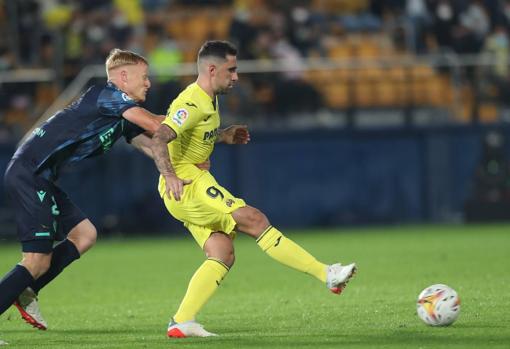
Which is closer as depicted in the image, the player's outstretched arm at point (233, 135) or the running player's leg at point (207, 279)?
the running player's leg at point (207, 279)

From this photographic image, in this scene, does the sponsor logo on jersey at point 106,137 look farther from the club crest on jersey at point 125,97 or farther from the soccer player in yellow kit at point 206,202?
the soccer player in yellow kit at point 206,202

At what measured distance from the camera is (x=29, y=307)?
9062mm

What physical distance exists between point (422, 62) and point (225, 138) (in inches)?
523

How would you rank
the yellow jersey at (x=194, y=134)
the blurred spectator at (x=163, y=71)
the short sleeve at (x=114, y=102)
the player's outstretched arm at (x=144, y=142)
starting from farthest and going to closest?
the blurred spectator at (x=163, y=71) < the player's outstretched arm at (x=144, y=142) < the yellow jersey at (x=194, y=134) < the short sleeve at (x=114, y=102)

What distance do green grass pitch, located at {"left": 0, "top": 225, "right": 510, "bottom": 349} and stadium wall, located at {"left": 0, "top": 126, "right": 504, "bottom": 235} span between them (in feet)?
6.18

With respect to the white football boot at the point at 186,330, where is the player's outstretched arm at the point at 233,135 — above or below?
above

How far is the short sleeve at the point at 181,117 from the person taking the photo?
27.6ft

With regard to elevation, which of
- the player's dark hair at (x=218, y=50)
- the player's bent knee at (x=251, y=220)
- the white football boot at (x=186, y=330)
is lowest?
the white football boot at (x=186, y=330)

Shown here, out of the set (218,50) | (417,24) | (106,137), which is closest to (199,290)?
(106,137)

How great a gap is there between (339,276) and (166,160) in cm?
143

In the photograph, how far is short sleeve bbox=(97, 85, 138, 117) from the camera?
8500mm

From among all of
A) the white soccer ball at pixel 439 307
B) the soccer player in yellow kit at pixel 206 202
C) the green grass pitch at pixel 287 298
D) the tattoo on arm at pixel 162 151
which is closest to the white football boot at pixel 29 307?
the green grass pitch at pixel 287 298

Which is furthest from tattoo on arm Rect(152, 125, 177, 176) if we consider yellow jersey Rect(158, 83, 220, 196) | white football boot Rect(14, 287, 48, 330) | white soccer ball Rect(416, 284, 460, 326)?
white soccer ball Rect(416, 284, 460, 326)

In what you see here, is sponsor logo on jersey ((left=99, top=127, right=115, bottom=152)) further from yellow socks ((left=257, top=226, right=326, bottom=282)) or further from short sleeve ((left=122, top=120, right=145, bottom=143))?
yellow socks ((left=257, top=226, right=326, bottom=282))
